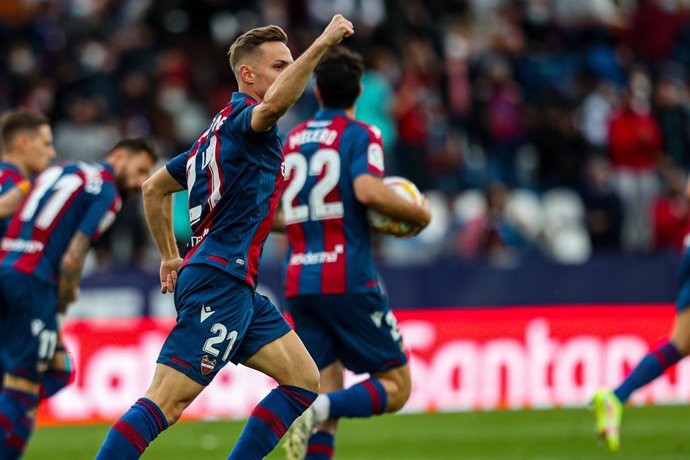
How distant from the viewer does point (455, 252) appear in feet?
54.6

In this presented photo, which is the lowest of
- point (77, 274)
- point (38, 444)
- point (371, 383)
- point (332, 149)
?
point (38, 444)

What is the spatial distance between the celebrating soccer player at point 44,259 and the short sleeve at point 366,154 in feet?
5.48

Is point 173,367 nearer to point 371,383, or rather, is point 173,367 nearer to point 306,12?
point 371,383

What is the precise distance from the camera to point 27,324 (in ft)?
28.1

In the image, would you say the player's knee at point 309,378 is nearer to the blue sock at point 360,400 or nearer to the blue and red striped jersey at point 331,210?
the blue sock at point 360,400

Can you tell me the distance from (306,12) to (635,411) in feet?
27.7

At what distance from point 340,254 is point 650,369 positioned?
267cm

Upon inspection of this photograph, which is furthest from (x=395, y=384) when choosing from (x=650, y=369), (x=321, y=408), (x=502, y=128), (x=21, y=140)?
(x=502, y=128)

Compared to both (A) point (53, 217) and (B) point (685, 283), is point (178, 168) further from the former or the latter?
(B) point (685, 283)

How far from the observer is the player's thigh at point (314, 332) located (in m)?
7.96

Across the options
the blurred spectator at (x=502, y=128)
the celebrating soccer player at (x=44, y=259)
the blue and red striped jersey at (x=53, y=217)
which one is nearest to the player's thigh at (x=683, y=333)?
the celebrating soccer player at (x=44, y=259)

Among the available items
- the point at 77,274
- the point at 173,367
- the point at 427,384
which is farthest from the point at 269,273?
the point at 173,367

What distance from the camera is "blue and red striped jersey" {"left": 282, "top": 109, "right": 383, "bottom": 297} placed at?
26.0ft

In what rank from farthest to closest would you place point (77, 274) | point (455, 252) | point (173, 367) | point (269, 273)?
1. point (455, 252)
2. point (269, 273)
3. point (77, 274)
4. point (173, 367)
